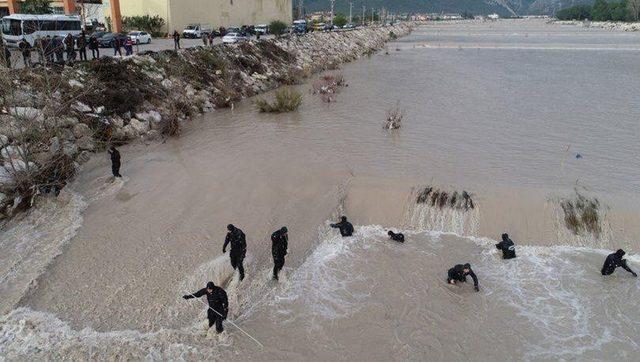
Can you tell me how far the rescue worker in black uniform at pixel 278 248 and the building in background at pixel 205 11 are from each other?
40.1 metres

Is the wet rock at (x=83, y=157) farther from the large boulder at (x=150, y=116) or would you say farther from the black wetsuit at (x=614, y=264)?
the black wetsuit at (x=614, y=264)

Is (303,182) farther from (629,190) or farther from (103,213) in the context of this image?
(629,190)

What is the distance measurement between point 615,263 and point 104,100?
Result: 62.2 ft

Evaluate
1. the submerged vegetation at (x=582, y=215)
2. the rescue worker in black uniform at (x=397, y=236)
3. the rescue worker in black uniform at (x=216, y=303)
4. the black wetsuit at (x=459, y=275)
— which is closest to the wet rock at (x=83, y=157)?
the rescue worker in black uniform at (x=216, y=303)

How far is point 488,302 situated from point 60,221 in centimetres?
1060

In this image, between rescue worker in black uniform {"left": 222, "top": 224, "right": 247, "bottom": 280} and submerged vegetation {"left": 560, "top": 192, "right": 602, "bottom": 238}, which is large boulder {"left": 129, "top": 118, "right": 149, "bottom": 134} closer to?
rescue worker in black uniform {"left": 222, "top": 224, "right": 247, "bottom": 280}

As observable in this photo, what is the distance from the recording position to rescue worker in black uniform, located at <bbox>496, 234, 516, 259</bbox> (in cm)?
1030

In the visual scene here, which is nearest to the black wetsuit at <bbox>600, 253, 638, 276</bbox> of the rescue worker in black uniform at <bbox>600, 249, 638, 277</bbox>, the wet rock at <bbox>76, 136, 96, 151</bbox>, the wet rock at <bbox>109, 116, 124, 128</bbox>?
the rescue worker in black uniform at <bbox>600, 249, 638, 277</bbox>

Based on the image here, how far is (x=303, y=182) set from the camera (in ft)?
46.1

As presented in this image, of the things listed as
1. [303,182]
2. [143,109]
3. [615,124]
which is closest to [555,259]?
[303,182]

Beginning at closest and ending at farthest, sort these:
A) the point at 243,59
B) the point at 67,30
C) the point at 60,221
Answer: the point at 60,221 → the point at 67,30 → the point at 243,59

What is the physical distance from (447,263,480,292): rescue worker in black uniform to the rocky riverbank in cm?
1090

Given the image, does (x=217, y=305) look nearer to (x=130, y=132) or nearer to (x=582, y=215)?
(x=582, y=215)

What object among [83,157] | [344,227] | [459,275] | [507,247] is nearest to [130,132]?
[83,157]
